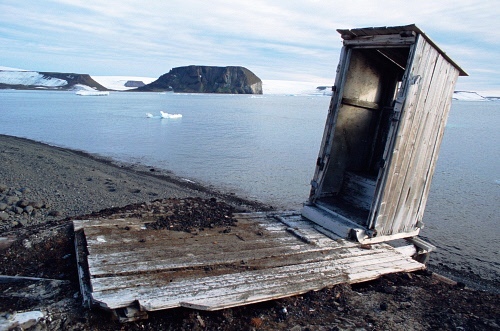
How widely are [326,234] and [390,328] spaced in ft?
7.13

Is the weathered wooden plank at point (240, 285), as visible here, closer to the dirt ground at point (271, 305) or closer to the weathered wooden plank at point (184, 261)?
the dirt ground at point (271, 305)

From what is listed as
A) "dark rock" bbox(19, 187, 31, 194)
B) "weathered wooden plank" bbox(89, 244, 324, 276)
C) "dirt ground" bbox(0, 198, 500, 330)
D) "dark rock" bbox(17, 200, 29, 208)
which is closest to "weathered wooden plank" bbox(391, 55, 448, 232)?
"dirt ground" bbox(0, 198, 500, 330)

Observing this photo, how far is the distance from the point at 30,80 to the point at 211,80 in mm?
74184

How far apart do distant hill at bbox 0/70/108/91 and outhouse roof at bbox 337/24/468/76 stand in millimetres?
159871

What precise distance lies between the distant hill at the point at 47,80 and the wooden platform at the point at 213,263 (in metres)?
160

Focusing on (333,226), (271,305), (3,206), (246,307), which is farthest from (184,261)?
(3,206)

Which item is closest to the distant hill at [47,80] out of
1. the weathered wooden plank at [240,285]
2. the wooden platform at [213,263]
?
the wooden platform at [213,263]

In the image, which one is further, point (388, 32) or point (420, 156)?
point (420, 156)

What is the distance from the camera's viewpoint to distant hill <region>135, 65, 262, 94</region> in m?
162

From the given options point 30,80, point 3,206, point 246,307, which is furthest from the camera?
point 30,80

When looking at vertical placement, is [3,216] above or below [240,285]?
below

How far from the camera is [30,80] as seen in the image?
158 metres

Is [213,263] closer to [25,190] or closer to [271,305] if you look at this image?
[271,305]

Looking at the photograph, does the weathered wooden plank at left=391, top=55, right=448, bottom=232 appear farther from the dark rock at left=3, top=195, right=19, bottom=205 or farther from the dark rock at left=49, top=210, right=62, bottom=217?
the dark rock at left=3, top=195, right=19, bottom=205
